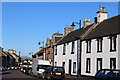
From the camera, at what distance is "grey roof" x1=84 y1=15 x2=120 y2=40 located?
30.7m

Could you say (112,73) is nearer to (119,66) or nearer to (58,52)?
(119,66)

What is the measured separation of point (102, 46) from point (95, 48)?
1.81m

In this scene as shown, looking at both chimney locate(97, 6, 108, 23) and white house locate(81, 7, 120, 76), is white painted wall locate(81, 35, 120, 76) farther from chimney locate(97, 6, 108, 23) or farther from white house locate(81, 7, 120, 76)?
chimney locate(97, 6, 108, 23)

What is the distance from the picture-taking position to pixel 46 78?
28359 millimetres

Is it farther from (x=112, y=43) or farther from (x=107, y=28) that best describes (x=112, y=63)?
(x=107, y=28)

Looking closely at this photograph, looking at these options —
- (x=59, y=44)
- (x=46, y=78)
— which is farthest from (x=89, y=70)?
(x=59, y=44)

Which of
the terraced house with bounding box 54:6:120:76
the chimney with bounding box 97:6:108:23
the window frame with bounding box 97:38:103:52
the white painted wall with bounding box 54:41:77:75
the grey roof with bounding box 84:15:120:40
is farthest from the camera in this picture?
the white painted wall with bounding box 54:41:77:75

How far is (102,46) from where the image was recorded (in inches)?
1236

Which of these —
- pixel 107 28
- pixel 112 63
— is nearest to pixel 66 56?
pixel 107 28

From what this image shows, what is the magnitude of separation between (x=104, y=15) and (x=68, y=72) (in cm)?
1138

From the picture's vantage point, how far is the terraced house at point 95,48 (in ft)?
96.8

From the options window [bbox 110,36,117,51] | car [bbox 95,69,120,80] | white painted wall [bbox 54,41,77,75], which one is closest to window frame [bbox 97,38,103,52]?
window [bbox 110,36,117,51]

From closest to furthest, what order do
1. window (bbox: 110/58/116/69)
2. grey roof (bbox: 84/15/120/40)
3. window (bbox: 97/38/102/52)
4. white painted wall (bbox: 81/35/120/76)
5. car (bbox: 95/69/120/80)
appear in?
car (bbox: 95/69/120/80) < window (bbox: 110/58/116/69) < white painted wall (bbox: 81/35/120/76) < grey roof (bbox: 84/15/120/40) < window (bbox: 97/38/102/52)

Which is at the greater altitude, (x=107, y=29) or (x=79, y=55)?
(x=107, y=29)
